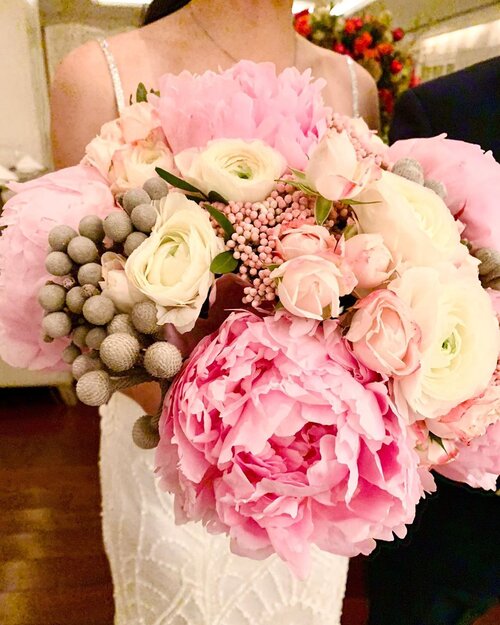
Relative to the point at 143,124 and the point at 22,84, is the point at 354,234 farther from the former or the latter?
the point at 22,84

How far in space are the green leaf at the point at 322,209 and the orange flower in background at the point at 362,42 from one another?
1.39 meters

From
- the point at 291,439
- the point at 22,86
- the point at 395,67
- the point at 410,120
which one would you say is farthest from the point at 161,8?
the point at 22,86

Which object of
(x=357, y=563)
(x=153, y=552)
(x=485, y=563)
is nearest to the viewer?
(x=153, y=552)

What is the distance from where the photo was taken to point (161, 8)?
3.14 feet

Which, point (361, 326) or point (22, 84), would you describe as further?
point (22, 84)

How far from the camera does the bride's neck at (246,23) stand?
868 millimetres

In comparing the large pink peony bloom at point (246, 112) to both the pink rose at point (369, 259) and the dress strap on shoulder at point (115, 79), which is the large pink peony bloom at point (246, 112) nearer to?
the pink rose at point (369, 259)

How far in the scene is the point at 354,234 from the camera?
47 centimetres

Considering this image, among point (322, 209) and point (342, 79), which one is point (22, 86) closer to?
point (342, 79)

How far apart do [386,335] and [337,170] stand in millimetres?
136

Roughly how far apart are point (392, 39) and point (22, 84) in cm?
271

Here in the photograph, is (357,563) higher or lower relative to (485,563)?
lower

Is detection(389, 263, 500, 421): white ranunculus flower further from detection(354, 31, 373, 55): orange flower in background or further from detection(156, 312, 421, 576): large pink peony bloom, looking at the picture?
detection(354, 31, 373, 55): orange flower in background

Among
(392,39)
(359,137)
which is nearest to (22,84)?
(392,39)
